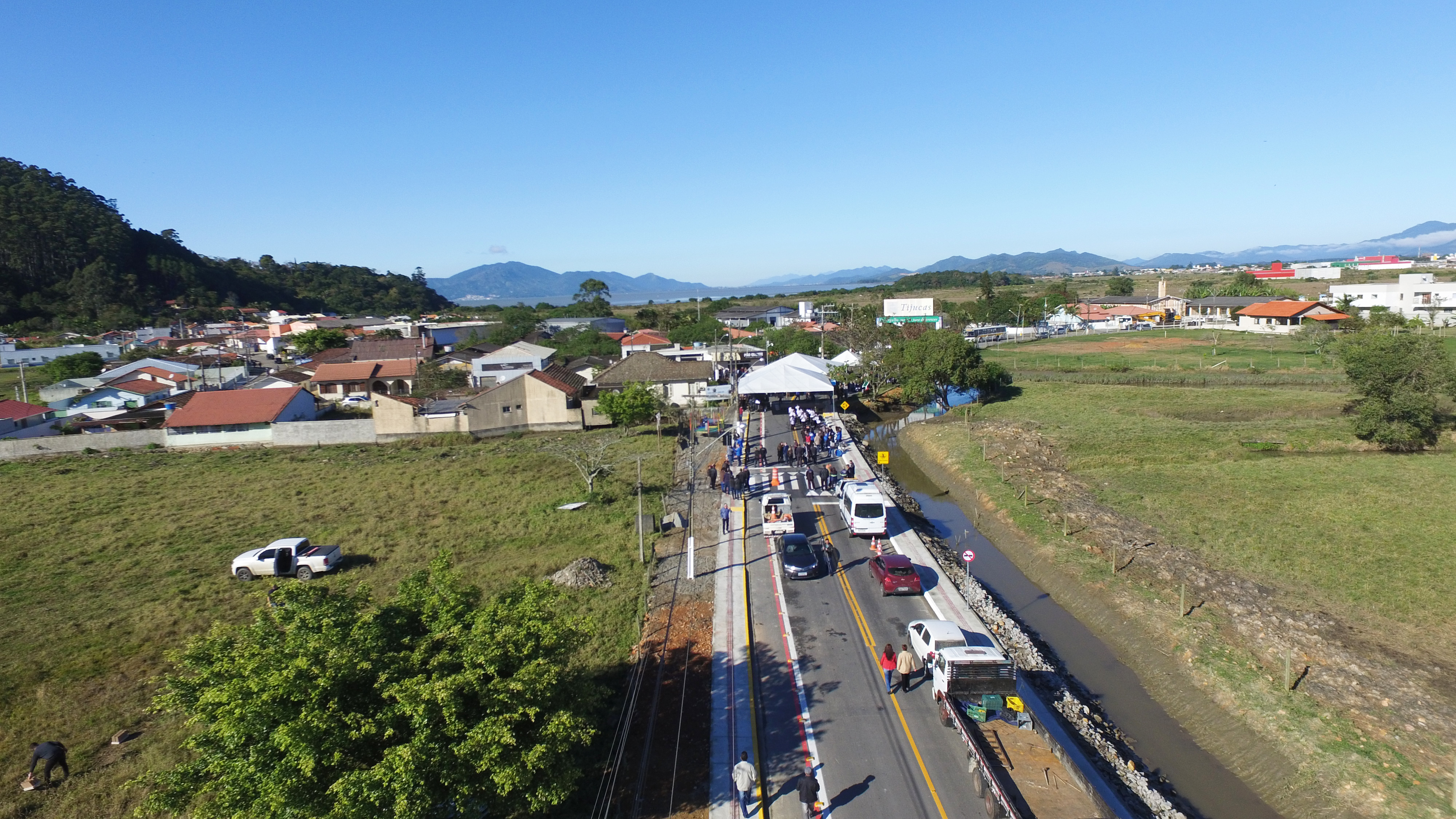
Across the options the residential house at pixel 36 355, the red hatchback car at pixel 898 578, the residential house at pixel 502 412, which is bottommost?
the red hatchback car at pixel 898 578

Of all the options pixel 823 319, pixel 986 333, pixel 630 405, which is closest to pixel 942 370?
pixel 630 405

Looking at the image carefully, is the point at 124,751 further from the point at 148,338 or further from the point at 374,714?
the point at 148,338

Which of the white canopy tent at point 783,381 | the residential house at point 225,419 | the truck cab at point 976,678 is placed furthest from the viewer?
the residential house at point 225,419

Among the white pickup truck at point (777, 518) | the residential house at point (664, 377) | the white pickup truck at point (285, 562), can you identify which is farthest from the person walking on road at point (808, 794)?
the residential house at point (664, 377)

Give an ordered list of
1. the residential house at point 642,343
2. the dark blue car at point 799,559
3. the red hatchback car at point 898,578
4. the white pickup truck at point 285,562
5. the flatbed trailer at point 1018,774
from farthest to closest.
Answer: the residential house at point 642,343
the white pickup truck at point 285,562
the dark blue car at point 799,559
the red hatchback car at point 898,578
the flatbed trailer at point 1018,774

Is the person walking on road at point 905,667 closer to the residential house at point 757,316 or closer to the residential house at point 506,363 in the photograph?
the residential house at point 506,363

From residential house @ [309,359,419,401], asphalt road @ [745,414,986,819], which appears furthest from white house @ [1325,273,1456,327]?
residential house @ [309,359,419,401]
